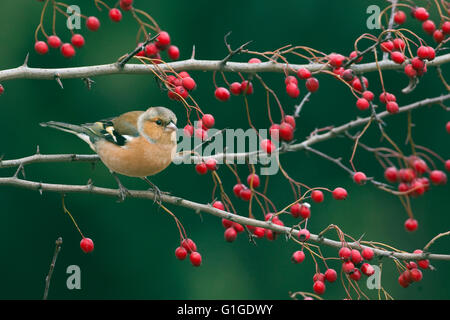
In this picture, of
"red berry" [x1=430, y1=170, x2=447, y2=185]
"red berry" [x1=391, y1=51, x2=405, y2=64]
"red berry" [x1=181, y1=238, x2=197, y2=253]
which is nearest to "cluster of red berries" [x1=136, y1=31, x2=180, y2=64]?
"red berry" [x1=181, y1=238, x2=197, y2=253]

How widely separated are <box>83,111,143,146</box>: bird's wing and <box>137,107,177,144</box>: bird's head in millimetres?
46

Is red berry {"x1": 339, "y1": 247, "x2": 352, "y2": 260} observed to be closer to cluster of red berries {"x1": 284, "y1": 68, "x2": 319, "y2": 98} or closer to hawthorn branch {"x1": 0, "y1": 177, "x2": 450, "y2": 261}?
hawthorn branch {"x1": 0, "y1": 177, "x2": 450, "y2": 261}

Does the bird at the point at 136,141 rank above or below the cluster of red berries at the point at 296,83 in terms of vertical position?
above

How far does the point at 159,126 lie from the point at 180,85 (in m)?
0.58

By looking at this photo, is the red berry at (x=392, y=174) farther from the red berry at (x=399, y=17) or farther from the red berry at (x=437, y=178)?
the red berry at (x=399, y=17)

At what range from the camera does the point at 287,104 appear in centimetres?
549

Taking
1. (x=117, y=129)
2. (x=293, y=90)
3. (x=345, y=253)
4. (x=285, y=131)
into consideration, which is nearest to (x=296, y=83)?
(x=293, y=90)

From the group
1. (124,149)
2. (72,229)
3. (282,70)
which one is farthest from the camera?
(72,229)

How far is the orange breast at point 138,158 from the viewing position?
253 cm

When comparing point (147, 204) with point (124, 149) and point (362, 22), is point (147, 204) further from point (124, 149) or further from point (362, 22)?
point (124, 149)

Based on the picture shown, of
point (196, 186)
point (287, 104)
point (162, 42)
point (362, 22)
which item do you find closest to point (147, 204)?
point (196, 186)

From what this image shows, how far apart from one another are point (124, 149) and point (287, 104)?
10.2ft

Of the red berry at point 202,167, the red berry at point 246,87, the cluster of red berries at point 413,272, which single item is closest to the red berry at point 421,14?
the red berry at point 246,87

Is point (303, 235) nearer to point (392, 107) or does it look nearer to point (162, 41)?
point (392, 107)
